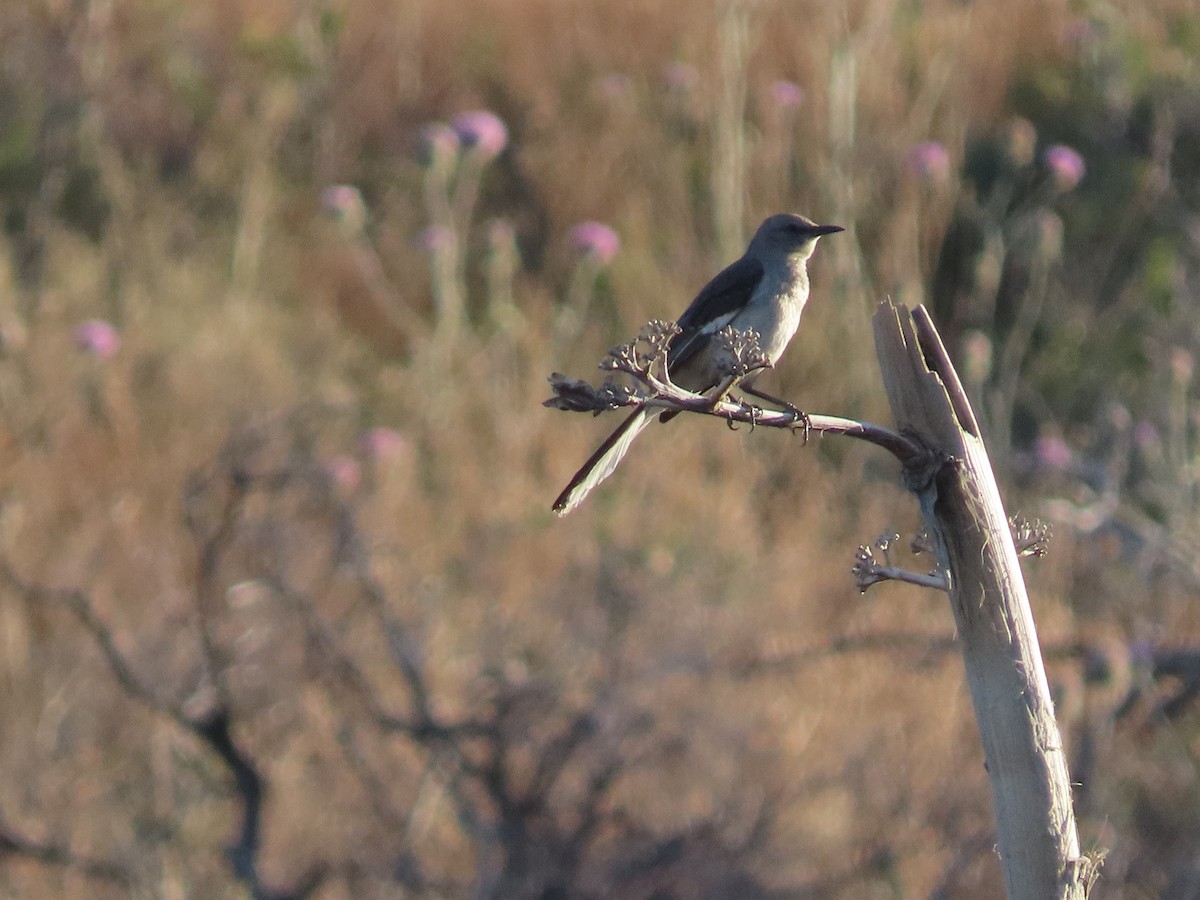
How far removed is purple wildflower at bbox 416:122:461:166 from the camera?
6285mm

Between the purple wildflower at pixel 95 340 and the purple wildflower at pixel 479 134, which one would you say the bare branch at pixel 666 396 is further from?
the purple wildflower at pixel 95 340

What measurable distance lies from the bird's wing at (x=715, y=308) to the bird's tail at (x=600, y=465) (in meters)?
0.61

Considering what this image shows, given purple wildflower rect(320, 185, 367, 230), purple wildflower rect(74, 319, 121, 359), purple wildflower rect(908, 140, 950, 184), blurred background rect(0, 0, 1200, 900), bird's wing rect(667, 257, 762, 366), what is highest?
bird's wing rect(667, 257, 762, 366)

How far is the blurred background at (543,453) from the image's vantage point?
486 cm

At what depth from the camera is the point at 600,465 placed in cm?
266

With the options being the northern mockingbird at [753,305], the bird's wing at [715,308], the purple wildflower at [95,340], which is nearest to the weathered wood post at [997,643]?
the northern mockingbird at [753,305]

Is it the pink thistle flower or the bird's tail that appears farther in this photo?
the pink thistle flower

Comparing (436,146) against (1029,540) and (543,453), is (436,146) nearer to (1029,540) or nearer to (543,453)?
(543,453)

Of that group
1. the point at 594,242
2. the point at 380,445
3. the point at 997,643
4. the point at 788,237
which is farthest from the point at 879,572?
the point at 594,242

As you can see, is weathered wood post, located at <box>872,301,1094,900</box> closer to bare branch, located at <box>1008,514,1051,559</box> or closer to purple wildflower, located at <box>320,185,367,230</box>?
bare branch, located at <box>1008,514,1051,559</box>

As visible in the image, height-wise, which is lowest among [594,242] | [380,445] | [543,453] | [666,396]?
[543,453]

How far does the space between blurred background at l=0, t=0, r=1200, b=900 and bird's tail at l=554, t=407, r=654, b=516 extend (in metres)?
2.00

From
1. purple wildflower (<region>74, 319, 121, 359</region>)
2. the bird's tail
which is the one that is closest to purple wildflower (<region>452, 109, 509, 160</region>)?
purple wildflower (<region>74, 319, 121, 359</region>)

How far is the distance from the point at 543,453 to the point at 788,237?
2897mm
